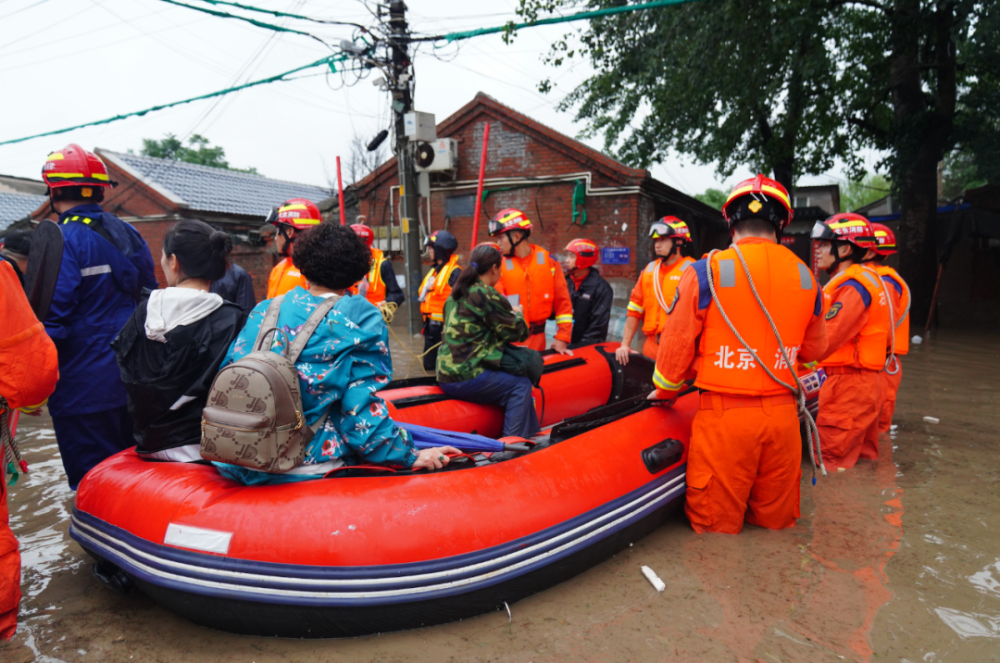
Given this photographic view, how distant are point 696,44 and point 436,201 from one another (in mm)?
6471

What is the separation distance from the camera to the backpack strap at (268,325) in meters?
2.34

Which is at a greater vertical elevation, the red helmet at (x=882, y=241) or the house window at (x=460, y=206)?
the house window at (x=460, y=206)

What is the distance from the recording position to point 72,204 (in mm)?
3203

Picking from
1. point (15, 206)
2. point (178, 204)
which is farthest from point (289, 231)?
point (15, 206)

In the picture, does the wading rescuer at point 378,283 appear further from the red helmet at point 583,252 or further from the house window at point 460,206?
the house window at point 460,206

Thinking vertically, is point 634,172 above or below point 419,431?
above

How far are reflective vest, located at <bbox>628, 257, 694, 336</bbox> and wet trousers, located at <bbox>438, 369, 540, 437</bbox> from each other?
165 centimetres

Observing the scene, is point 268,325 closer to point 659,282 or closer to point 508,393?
point 508,393

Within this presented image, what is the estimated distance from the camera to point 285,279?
16.2 ft

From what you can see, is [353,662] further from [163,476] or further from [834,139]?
[834,139]

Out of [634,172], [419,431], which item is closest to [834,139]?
[634,172]

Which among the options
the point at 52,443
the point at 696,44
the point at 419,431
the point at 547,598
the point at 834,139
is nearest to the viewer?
the point at 547,598

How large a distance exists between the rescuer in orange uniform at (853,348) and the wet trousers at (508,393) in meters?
2.12

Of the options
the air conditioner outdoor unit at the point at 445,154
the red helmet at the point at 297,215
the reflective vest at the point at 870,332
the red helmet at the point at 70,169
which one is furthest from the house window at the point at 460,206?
the red helmet at the point at 70,169
